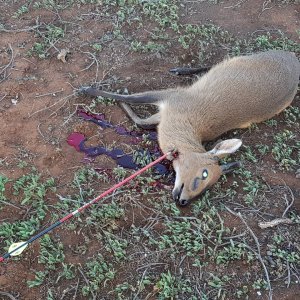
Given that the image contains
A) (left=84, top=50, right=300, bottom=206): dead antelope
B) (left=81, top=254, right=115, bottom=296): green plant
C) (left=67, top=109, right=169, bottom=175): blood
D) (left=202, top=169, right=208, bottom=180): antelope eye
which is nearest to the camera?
(left=81, top=254, right=115, bottom=296): green plant

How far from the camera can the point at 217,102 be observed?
18.5 feet

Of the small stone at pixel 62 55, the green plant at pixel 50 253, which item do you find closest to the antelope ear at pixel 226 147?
the green plant at pixel 50 253

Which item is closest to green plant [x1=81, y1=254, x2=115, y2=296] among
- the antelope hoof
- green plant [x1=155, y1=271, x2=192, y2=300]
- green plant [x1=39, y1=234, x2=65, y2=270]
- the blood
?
green plant [x1=39, y1=234, x2=65, y2=270]

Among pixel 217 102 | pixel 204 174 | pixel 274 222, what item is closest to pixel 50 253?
pixel 204 174

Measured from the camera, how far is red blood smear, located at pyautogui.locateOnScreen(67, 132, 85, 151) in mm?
5371

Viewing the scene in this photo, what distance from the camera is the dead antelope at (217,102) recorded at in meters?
5.41

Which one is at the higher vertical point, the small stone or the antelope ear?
the small stone

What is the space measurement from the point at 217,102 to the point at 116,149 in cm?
125

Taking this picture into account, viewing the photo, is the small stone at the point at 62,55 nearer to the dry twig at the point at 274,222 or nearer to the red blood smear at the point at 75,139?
the red blood smear at the point at 75,139

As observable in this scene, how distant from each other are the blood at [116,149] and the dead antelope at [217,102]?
5.1 inches

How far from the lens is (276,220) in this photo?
4.84 meters

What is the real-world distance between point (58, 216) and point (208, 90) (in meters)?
2.31

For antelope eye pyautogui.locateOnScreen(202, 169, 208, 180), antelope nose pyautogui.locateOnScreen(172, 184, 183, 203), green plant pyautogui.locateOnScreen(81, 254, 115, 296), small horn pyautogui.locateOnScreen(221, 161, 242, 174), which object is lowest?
small horn pyautogui.locateOnScreen(221, 161, 242, 174)

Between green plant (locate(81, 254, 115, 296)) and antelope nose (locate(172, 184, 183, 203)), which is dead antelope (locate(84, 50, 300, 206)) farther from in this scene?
green plant (locate(81, 254, 115, 296))
